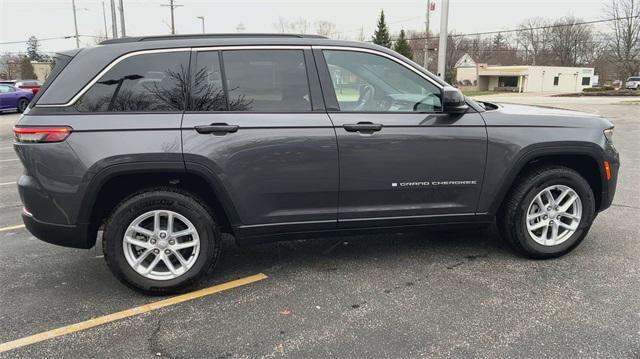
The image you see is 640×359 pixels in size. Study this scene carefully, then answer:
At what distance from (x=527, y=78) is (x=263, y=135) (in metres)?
68.8

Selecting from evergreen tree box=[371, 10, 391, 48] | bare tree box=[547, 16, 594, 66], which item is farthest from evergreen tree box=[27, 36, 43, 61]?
bare tree box=[547, 16, 594, 66]

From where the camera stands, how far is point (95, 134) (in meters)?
3.28

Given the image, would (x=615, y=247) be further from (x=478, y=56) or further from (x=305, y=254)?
(x=478, y=56)

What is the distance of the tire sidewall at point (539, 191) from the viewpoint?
13.2 ft

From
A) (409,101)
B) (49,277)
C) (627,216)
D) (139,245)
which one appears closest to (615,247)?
(627,216)

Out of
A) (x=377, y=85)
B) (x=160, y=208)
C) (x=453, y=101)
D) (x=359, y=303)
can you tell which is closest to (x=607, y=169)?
(x=453, y=101)

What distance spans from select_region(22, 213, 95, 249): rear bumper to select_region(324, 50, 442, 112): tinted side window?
208cm

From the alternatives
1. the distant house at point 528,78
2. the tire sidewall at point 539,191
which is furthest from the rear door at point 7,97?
the distant house at point 528,78

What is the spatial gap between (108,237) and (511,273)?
306 centimetres

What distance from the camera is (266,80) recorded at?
11.8 ft

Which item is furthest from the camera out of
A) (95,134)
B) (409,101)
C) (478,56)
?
(478,56)

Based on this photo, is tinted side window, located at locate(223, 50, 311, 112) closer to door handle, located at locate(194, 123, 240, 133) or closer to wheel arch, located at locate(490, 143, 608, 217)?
door handle, located at locate(194, 123, 240, 133)

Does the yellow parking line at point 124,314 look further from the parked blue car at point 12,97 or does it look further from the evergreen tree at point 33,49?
the evergreen tree at point 33,49

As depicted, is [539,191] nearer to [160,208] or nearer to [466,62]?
[160,208]
